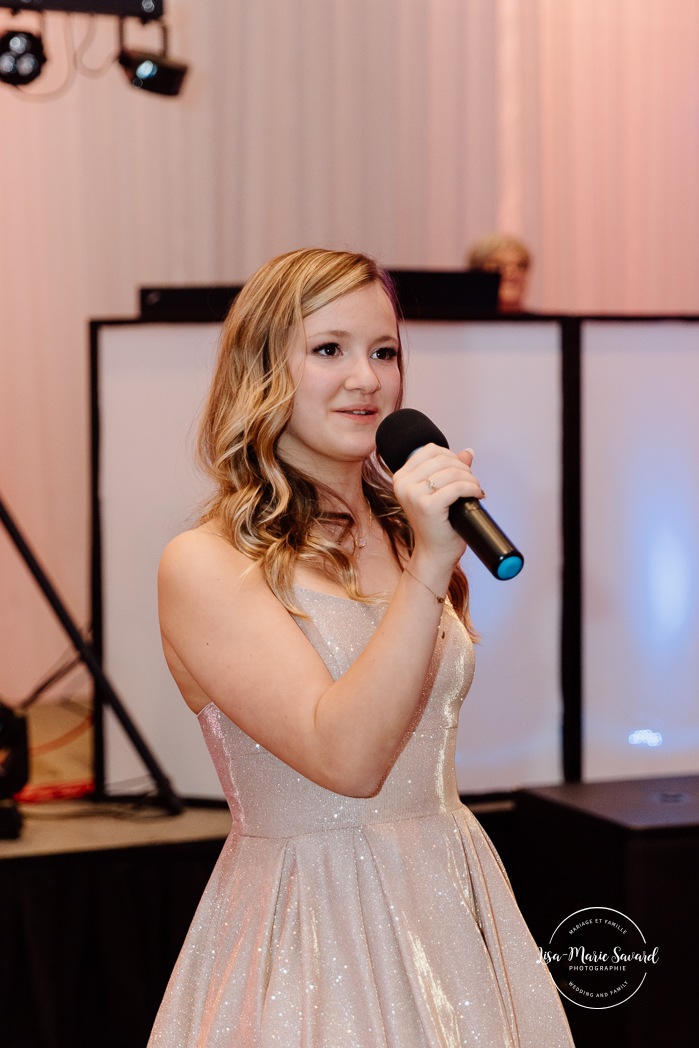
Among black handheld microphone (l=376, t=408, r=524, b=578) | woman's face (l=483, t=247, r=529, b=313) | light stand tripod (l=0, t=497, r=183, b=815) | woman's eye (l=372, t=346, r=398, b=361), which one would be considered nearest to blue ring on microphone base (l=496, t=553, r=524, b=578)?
black handheld microphone (l=376, t=408, r=524, b=578)

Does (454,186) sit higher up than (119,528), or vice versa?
(454,186)

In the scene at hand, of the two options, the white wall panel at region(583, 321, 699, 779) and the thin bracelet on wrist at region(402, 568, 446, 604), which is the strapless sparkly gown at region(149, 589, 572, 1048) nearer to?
the thin bracelet on wrist at region(402, 568, 446, 604)

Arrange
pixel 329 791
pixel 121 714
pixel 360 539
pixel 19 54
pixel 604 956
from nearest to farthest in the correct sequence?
pixel 329 791 → pixel 360 539 → pixel 604 956 → pixel 121 714 → pixel 19 54

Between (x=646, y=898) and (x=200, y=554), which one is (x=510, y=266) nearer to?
(x=646, y=898)

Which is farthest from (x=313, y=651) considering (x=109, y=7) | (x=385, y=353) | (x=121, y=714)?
(x=109, y=7)

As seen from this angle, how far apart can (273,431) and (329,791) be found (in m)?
0.42

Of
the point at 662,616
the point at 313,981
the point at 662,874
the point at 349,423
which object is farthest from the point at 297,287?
the point at 662,616

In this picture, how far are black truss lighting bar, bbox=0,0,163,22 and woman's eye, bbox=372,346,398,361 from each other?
7.85 feet

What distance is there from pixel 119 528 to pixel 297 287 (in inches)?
65.6

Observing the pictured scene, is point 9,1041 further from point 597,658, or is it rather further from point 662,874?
point 597,658

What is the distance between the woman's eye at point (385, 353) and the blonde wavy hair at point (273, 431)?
0.06m

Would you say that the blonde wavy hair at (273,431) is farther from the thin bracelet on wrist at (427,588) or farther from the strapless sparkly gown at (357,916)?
the thin bracelet on wrist at (427,588)

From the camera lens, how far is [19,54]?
12.3ft

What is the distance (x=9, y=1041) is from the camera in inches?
101
